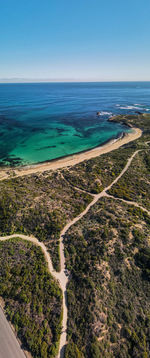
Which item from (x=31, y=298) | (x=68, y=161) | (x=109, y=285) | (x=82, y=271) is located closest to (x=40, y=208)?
(x=82, y=271)

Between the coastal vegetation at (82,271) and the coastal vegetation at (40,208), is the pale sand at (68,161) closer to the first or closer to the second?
the coastal vegetation at (40,208)

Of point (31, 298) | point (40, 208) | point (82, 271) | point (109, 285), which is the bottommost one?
point (31, 298)

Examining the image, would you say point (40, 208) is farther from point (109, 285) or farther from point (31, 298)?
point (109, 285)

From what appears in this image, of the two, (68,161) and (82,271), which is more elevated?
(68,161)

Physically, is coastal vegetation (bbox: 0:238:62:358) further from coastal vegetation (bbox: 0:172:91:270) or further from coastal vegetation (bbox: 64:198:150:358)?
coastal vegetation (bbox: 0:172:91:270)

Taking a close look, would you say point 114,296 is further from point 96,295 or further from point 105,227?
point 105,227

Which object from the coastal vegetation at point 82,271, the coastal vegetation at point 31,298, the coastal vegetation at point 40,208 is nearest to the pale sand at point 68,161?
the coastal vegetation at point 40,208
